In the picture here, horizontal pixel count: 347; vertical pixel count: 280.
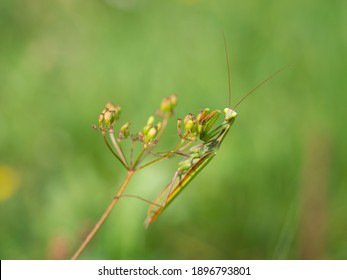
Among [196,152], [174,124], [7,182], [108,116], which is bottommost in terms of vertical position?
[7,182]

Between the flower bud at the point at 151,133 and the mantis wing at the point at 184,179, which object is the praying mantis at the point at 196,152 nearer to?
the mantis wing at the point at 184,179

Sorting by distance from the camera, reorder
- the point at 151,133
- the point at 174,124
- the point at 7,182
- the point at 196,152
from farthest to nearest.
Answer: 1. the point at 174,124
2. the point at 7,182
3. the point at 196,152
4. the point at 151,133

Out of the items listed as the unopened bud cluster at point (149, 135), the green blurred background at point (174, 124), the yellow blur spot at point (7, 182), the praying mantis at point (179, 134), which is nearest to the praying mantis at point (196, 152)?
the praying mantis at point (179, 134)

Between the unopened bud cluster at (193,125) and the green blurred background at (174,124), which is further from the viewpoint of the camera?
the green blurred background at (174,124)

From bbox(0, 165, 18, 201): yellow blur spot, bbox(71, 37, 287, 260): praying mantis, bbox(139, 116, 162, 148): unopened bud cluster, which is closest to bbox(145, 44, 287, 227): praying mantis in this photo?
bbox(71, 37, 287, 260): praying mantis

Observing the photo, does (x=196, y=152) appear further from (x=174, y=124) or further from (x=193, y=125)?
(x=174, y=124)

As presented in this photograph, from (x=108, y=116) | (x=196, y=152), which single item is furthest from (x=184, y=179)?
(x=108, y=116)

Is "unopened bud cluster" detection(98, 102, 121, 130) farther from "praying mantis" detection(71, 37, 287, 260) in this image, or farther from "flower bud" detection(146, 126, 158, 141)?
"flower bud" detection(146, 126, 158, 141)

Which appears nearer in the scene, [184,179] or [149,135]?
[149,135]

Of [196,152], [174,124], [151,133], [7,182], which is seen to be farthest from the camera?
[174,124]
